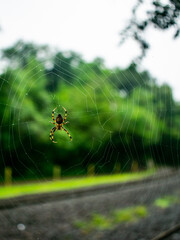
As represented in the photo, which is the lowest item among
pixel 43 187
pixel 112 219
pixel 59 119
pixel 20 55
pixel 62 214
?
pixel 43 187

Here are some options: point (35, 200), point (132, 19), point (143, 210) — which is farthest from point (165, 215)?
point (132, 19)

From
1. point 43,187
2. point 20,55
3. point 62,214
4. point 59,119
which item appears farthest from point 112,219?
point 20,55

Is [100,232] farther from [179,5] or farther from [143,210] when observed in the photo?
[179,5]

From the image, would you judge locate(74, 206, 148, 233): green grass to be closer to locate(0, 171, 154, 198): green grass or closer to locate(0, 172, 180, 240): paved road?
locate(0, 172, 180, 240): paved road

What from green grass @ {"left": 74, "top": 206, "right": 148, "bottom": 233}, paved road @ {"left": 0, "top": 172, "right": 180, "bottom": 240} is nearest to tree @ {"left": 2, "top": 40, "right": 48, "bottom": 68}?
paved road @ {"left": 0, "top": 172, "right": 180, "bottom": 240}

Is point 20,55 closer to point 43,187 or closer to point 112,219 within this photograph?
point 112,219
